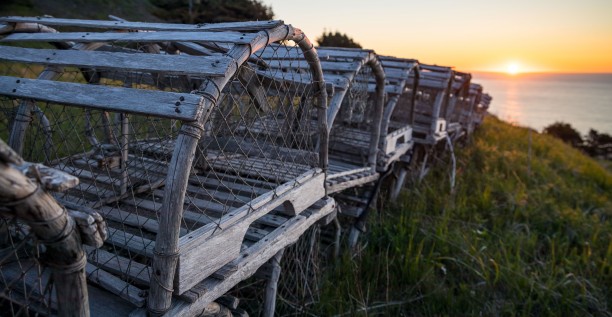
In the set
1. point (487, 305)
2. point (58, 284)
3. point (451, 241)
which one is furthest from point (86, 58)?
point (451, 241)

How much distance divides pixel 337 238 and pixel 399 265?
682mm

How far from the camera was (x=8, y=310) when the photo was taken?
7.18ft

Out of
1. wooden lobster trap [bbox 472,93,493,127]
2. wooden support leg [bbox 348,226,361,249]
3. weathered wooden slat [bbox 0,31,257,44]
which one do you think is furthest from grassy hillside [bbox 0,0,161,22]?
wooden support leg [bbox 348,226,361,249]

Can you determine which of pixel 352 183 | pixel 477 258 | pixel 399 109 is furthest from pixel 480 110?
pixel 352 183

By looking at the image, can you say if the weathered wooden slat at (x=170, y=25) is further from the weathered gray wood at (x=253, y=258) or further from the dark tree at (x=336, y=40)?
the dark tree at (x=336, y=40)

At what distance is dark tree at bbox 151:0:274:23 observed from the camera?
18.5 meters

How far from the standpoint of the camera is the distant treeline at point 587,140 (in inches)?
738

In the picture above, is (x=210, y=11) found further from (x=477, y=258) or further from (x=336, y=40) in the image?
(x=477, y=258)

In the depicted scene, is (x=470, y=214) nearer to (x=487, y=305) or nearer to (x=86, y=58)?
(x=487, y=305)

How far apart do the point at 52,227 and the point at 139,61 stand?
934mm

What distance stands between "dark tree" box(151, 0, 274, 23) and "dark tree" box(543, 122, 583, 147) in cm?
1418

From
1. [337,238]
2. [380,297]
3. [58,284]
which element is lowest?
[380,297]

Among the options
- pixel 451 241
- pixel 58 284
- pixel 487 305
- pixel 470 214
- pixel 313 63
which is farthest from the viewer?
pixel 470 214

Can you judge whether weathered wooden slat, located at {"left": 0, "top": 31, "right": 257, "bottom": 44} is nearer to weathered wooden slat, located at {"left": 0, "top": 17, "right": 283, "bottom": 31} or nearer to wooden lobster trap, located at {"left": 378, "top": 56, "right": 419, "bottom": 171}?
weathered wooden slat, located at {"left": 0, "top": 17, "right": 283, "bottom": 31}
